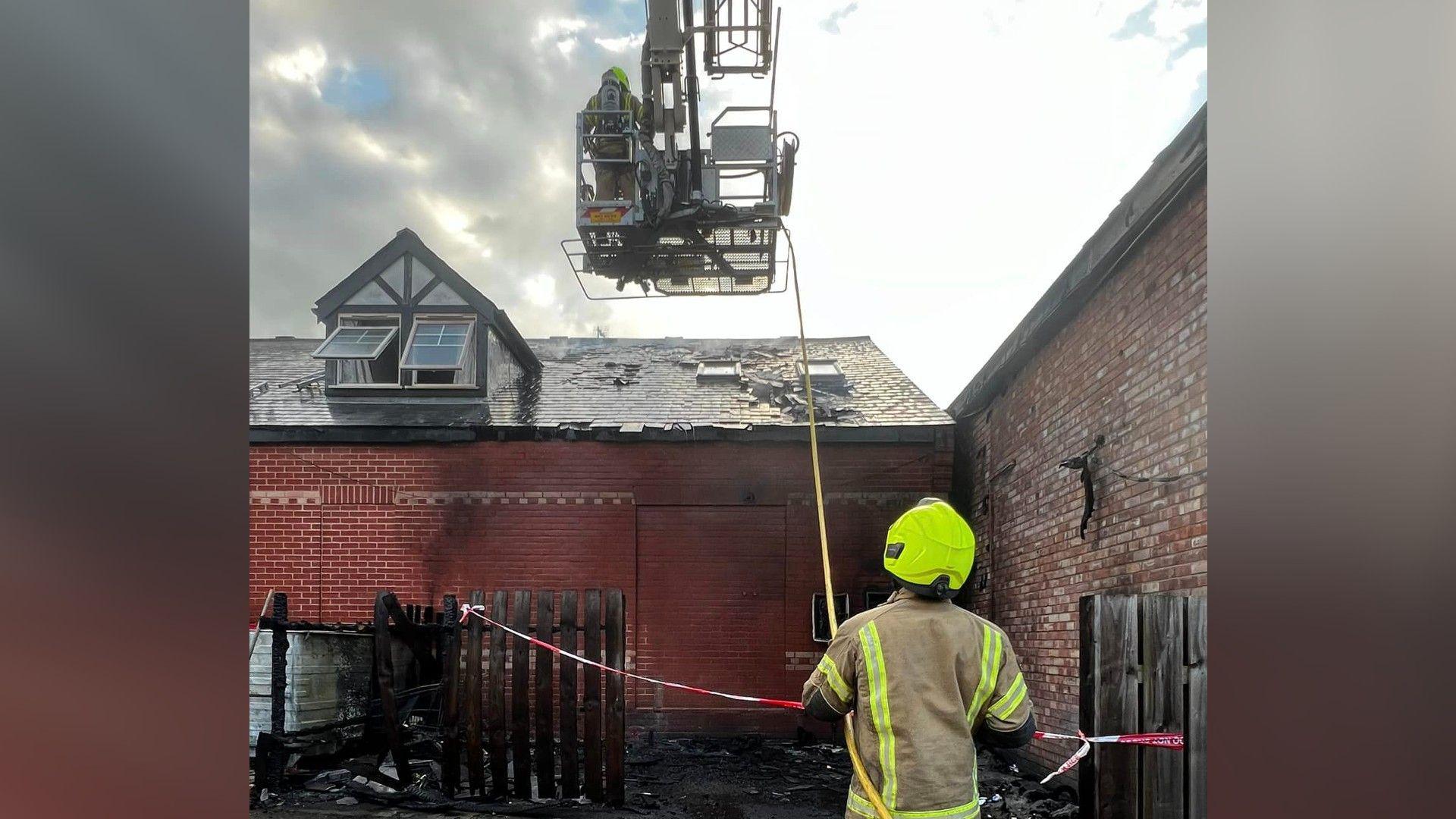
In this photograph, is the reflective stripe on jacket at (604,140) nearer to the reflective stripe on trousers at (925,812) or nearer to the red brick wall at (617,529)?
the red brick wall at (617,529)

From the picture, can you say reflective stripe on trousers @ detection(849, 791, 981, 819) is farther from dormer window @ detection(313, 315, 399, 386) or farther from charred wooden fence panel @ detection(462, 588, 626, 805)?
dormer window @ detection(313, 315, 399, 386)

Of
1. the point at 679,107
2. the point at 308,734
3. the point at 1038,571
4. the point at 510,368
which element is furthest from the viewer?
the point at 510,368

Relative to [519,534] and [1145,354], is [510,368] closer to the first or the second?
[519,534]

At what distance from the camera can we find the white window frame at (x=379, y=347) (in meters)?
12.6

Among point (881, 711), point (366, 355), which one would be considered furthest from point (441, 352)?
point (881, 711)

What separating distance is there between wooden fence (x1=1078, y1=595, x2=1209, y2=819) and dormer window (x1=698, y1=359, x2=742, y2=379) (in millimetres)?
8981

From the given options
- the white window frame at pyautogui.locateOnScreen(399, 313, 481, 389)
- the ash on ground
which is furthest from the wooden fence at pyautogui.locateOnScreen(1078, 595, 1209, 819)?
the white window frame at pyautogui.locateOnScreen(399, 313, 481, 389)

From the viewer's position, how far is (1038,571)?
8703mm

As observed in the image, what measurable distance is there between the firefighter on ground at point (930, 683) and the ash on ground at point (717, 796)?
4234 millimetres

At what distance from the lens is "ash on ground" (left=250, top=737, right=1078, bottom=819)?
6602 mm

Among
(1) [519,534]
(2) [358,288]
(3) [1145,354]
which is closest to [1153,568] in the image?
(3) [1145,354]

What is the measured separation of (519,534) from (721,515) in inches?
104

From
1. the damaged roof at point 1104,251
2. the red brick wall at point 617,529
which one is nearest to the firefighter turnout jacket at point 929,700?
the damaged roof at point 1104,251

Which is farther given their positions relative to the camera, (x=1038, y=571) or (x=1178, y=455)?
(x=1038, y=571)
